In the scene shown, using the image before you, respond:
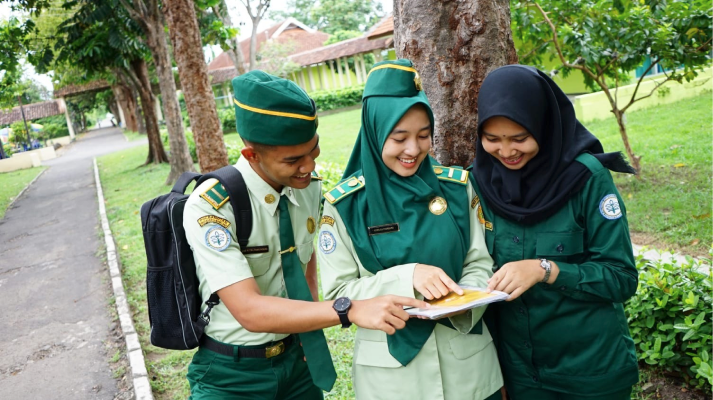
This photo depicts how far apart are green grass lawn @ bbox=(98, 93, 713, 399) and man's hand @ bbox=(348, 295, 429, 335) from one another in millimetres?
1966

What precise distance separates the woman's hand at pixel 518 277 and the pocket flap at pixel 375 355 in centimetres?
43

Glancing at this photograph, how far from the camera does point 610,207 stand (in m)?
1.94

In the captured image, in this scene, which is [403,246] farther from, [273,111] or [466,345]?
[273,111]

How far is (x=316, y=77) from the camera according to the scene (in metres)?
38.1

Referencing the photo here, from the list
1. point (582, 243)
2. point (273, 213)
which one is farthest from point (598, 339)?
point (273, 213)

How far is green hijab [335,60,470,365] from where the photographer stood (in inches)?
77.2

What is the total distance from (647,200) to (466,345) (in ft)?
17.6


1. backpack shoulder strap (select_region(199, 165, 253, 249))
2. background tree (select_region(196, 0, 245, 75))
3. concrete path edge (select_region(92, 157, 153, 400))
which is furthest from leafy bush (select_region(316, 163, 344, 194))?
backpack shoulder strap (select_region(199, 165, 253, 249))

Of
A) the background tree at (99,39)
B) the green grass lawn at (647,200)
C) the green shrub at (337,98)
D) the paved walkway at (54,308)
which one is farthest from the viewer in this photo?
the green shrub at (337,98)

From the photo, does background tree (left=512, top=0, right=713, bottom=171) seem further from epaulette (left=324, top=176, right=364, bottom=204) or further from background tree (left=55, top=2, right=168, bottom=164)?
background tree (left=55, top=2, right=168, bottom=164)

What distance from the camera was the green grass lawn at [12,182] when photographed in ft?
49.5

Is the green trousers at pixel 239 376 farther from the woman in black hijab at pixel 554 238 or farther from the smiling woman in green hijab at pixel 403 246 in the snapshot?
the woman in black hijab at pixel 554 238

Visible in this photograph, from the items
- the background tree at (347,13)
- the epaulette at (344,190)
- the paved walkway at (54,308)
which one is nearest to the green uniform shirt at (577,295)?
the epaulette at (344,190)

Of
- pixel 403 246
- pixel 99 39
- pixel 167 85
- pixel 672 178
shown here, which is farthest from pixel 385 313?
pixel 99 39
